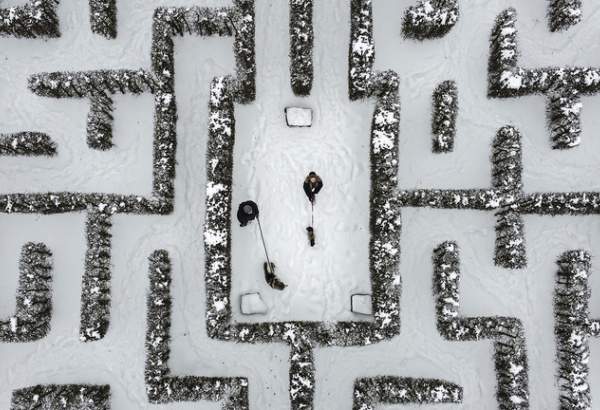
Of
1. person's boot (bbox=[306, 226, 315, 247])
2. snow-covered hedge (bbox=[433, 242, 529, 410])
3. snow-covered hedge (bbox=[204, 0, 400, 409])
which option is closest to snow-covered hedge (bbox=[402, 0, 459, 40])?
snow-covered hedge (bbox=[204, 0, 400, 409])

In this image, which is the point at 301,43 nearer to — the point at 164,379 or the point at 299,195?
the point at 299,195

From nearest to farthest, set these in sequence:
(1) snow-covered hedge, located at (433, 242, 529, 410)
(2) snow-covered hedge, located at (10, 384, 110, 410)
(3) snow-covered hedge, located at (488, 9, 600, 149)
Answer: (2) snow-covered hedge, located at (10, 384, 110, 410) → (1) snow-covered hedge, located at (433, 242, 529, 410) → (3) snow-covered hedge, located at (488, 9, 600, 149)

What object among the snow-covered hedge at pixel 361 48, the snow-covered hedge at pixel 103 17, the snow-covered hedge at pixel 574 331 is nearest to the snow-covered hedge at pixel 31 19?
the snow-covered hedge at pixel 103 17

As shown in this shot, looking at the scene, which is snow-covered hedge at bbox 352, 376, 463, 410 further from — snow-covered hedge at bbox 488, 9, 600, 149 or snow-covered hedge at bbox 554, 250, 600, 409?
snow-covered hedge at bbox 488, 9, 600, 149

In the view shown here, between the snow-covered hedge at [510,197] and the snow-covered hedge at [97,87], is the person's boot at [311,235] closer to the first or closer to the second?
the snow-covered hedge at [510,197]

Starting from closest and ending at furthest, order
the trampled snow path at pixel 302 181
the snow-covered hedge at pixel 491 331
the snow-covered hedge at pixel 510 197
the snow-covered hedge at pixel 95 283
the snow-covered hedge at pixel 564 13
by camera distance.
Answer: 1. the snow-covered hedge at pixel 491 331
2. the snow-covered hedge at pixel 95 283
3. the snow-covered hedge at pixel 510 197
4. the snow-covered hedge at pixel 564 13
5. the trampled snow path at pixel 302 181

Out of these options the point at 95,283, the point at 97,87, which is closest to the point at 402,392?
the point at 95,283
